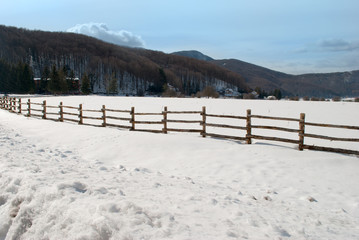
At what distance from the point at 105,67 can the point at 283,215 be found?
156 m

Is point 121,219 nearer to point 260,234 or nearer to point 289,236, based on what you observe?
point 260,234

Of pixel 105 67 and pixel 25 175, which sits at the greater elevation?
pixel 105 67

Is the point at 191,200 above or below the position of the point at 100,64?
below

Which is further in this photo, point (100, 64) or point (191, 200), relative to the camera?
point (100, 64)

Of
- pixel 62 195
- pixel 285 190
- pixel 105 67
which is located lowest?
pixel 285 190

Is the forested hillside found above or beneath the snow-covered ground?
above

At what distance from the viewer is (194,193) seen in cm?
494

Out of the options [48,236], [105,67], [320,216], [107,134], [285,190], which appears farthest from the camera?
[105,67]

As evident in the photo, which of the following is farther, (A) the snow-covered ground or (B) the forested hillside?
(B) the forested hillside

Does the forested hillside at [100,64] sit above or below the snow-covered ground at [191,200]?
above

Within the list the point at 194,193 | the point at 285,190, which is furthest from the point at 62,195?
the point at 285,190

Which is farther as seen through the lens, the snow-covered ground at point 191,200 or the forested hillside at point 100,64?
the forested hillside at point 100,64

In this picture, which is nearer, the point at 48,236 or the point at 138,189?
the point at 48,236

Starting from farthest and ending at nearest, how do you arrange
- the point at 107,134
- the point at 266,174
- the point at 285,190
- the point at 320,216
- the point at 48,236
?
the point at 107,134, the point at 266,174, the point at 285,190, the point at 320,216, the point at 48,236
